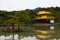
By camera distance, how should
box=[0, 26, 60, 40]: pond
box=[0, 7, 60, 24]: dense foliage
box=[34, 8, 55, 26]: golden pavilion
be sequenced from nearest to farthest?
box=[0, 26, 60, 40]: pond → box=[0, 7, 60, 24]: dense foliage → box=[34, 8, 55, 26]: golden pavilion

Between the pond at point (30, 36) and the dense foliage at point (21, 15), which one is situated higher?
the dense foliage at point (21, 15)

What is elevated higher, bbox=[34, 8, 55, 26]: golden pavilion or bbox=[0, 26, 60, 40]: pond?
bbox=[34, 8, 55, 26]: golden pavilion

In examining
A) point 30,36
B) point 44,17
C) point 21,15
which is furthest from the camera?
point 44,17

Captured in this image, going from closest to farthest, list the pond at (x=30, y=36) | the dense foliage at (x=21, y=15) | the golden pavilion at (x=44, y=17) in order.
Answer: the pond at (x=30, y=36) → the dense foliage at (x=21, y=15) → the golden pavilion at (x=44, y=17)

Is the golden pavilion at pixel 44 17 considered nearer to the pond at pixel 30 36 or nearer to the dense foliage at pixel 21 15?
the dense foliage at pixel 21 15

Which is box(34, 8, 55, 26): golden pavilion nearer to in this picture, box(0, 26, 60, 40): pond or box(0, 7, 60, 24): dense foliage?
box(0, 7, 60, 24): dense foliage

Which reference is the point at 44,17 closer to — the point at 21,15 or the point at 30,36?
the point at 21,15

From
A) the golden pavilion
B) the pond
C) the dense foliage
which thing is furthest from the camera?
the golden pavilion

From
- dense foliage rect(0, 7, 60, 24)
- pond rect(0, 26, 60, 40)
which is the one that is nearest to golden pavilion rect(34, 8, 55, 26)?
dense foliage rect(0, 7, 60, 24)

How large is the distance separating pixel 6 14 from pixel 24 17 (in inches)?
15.5

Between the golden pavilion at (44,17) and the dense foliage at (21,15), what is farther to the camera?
the golden pavilion at (44,17)

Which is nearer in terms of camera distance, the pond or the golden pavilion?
the pond


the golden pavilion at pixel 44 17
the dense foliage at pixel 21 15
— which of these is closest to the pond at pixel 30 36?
the dense foliage at pixel 21 15

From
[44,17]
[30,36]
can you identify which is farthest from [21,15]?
[30,36]
